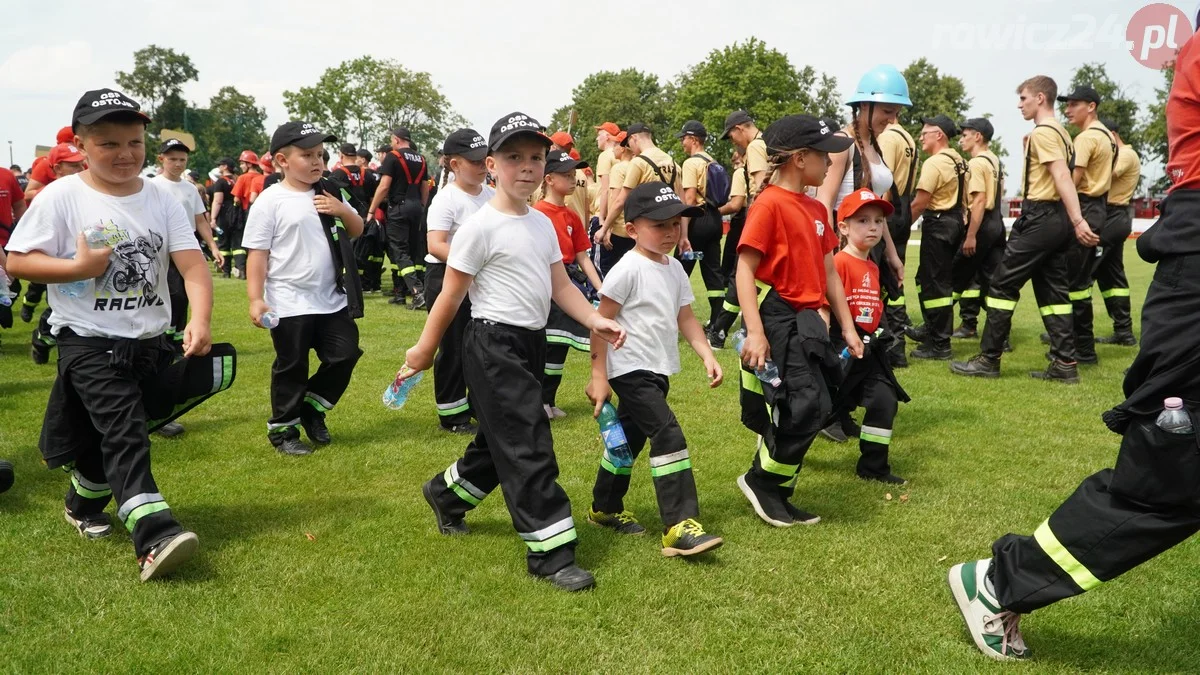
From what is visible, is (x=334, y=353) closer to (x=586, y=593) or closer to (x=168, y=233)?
(x=168, y=233)

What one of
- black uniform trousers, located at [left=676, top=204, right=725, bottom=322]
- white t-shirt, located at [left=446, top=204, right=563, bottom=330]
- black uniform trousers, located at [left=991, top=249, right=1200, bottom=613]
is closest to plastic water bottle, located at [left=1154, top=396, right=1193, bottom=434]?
black uniform trousers, located at [left=991, top=249, right=1200, bottom=613]

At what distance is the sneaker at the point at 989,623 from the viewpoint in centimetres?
334

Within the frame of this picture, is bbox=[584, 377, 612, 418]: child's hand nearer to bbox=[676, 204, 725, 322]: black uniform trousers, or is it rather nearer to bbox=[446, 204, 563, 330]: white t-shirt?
bbox=[446, 204, 563, 330]: white t-shirt

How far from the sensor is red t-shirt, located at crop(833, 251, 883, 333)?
5.66 m

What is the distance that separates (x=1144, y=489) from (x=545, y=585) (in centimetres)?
233

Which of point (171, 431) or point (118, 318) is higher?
point (118, 318)

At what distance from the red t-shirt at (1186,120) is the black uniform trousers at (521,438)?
2.56 m

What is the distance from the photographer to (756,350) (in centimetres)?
457

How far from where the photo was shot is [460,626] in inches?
142

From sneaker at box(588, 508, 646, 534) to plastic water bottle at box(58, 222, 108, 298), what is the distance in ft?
8.63

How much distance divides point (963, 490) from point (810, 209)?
195 centimetres

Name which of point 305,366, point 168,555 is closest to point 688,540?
point 168,555

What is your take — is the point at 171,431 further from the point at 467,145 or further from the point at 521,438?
the point at 521,438

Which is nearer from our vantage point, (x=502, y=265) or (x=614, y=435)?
(x=502, y=265)
